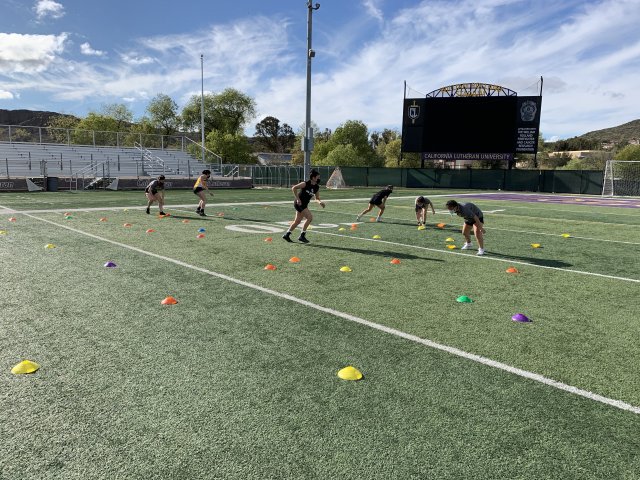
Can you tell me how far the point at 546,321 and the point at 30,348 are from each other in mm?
5235

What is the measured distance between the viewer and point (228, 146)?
64.9 m

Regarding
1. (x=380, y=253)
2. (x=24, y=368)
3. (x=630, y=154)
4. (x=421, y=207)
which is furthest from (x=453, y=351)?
(x=630, y=154)

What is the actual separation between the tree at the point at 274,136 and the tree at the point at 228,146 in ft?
241

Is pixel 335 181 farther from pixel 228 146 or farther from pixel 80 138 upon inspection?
pixel 228 146

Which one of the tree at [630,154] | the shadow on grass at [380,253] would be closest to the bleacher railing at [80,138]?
the shadow on grass at [380,253]

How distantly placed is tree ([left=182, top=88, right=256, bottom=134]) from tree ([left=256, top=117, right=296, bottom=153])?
2597 inches

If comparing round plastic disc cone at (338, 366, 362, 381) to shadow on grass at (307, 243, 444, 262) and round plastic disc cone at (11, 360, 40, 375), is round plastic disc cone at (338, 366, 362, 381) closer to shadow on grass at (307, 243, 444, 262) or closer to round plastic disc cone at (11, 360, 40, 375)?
round plastic disc cone at (11, 360, 40, 375)

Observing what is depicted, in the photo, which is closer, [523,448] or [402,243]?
[523,448]

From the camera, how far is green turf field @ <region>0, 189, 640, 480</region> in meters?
2.60

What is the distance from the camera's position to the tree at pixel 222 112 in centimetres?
7100

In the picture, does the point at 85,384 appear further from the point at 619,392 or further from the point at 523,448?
the point at 619,392

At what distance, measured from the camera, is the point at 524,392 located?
135 inches

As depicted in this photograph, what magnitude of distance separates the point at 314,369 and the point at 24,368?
2316 millimetres

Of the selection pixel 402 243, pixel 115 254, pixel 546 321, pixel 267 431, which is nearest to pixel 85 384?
pixel 267 431
